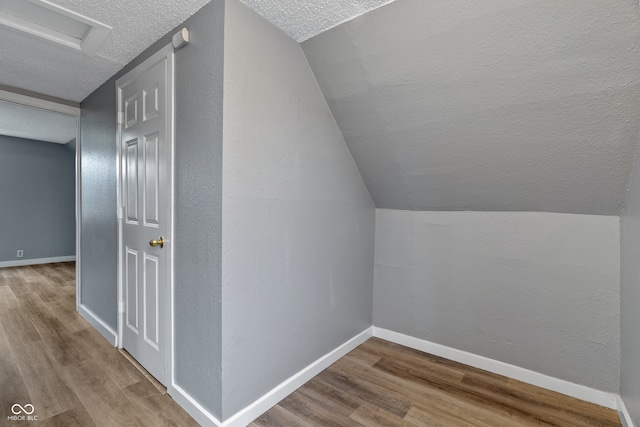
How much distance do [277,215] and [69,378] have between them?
69.4 inches

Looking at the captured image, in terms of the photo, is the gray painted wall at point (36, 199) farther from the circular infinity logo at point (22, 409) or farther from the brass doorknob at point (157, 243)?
the brass doorknob at point (157, 243)

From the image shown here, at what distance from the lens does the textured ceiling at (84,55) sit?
5.00 ft

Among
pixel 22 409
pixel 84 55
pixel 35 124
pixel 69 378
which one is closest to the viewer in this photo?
pixel 22 409

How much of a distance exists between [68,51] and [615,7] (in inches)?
116

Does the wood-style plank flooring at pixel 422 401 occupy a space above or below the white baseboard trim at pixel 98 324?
below

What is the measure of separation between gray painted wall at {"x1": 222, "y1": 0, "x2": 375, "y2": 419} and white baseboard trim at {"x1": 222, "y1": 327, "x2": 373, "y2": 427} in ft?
0.12

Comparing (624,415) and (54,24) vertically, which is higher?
(54,24)

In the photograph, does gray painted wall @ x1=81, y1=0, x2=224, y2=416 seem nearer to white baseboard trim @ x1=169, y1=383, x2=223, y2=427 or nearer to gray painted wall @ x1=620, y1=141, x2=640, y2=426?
white baseboard trim @ x1=169, y1=383, x2=223, y2=427

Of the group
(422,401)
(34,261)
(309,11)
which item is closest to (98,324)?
(422,401)

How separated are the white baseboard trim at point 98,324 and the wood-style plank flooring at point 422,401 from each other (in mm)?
1580

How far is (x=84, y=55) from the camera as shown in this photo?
2.04 meters

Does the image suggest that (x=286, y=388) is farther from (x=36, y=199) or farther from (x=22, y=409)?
(x=36, y=199)

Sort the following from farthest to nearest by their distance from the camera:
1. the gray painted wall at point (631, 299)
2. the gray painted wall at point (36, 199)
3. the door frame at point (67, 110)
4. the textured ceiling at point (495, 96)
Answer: the gray painted wall at point (36, 199) < the door frame at point (67, 110) < the gray painted wall at point (631, 299) < the textured ceiling at point (495, 96)

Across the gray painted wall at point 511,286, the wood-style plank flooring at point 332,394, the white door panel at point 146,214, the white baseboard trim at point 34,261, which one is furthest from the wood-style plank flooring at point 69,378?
the white baseboard trim at point 34,261
